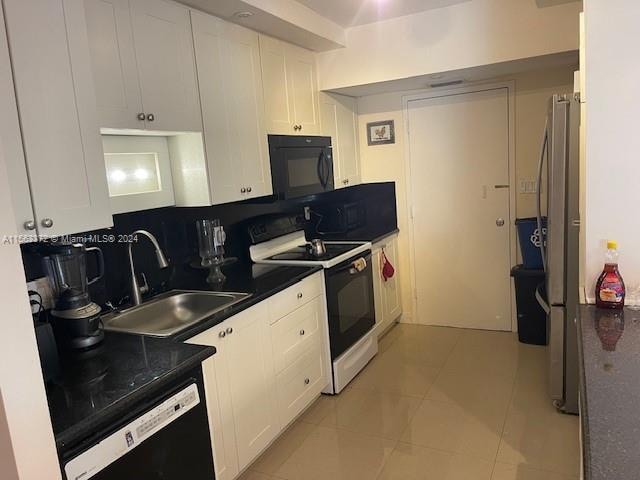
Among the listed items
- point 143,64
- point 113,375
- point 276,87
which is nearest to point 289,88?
point 276,87

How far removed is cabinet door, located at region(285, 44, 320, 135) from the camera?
130 inches

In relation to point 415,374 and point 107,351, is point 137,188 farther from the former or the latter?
point 415,374

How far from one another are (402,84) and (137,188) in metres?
2.27

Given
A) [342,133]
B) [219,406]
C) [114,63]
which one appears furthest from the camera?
[342,133]

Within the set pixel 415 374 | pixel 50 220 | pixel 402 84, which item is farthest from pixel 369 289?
pixel 50 220

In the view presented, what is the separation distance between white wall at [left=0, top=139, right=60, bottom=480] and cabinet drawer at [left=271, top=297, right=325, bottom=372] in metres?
1.52

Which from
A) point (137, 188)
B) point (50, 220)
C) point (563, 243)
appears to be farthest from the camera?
point (563, 243)

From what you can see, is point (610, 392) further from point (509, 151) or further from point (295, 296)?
point (509, 151)

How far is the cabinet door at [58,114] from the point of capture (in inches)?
61.9

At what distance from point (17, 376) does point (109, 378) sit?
0.56 metres

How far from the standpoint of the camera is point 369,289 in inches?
145

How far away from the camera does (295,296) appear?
279 centimetres

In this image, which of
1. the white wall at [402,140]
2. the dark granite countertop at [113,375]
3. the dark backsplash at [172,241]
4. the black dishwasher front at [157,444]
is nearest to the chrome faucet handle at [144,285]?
the dark backsplash at [172,241]

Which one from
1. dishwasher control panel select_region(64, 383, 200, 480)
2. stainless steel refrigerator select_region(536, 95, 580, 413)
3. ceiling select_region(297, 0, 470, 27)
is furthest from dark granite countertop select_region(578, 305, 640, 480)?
ceiling select_region(297, 0, 470, 27)
